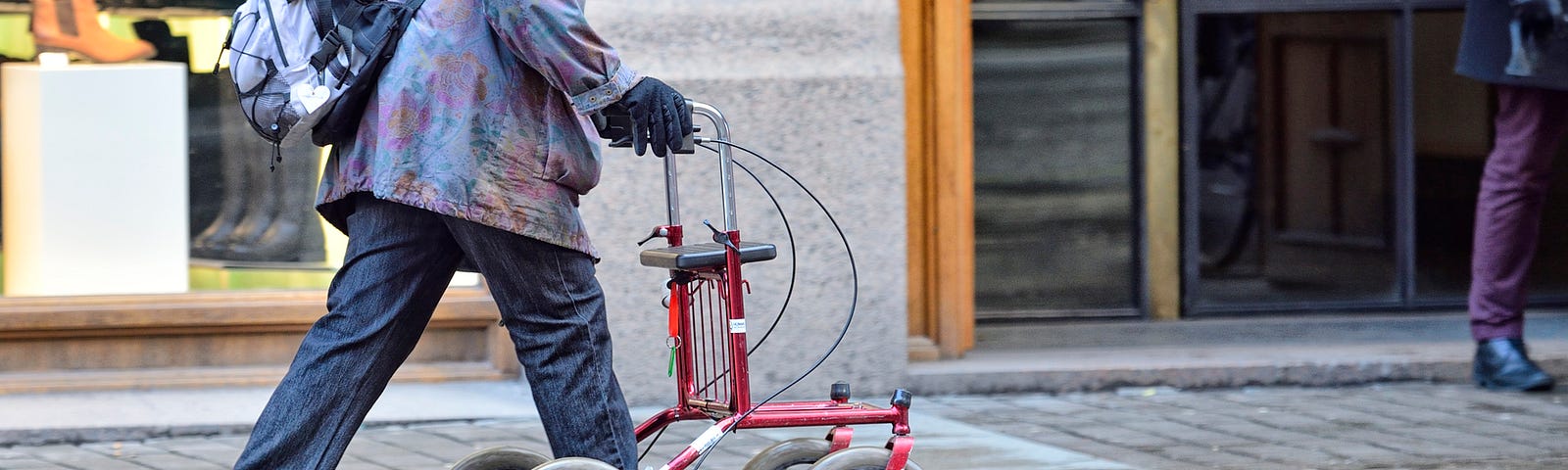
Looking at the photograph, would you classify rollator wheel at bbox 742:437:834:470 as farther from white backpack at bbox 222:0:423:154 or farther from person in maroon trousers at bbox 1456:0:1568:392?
person in maroon trousers at bbox 1456:0:1568:392

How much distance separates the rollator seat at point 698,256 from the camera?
348 cm

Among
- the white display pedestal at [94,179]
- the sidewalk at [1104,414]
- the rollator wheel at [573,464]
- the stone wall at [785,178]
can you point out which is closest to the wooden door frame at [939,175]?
the sidewalk at [1104,414]

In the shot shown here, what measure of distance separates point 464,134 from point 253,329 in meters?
2.98

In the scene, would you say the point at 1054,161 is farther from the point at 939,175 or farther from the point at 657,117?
the point at 657,117

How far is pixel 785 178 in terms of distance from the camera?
19.0ft

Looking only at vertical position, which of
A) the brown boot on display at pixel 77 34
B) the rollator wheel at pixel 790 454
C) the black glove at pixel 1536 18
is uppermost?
the brown boot on display at pixel 77 34

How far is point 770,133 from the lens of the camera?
574 cm

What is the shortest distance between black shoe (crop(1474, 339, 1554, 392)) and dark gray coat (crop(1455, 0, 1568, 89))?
0.89 meters

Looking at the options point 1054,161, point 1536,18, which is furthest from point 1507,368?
point 1054,161

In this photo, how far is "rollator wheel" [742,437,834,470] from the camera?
3.74 metres

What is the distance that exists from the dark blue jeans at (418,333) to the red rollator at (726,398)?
134 mm

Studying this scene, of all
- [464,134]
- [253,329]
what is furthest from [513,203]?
[253,329]

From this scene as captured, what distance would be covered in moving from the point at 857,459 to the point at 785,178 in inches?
90.8

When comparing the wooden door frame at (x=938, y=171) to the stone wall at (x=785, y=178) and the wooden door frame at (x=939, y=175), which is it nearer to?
the wooden door frame at (x=939, y=175)
